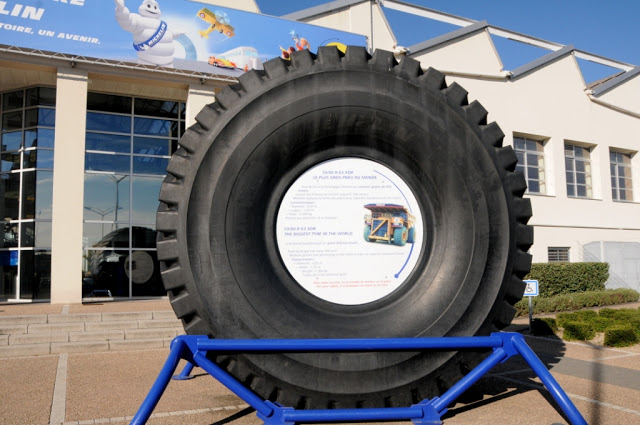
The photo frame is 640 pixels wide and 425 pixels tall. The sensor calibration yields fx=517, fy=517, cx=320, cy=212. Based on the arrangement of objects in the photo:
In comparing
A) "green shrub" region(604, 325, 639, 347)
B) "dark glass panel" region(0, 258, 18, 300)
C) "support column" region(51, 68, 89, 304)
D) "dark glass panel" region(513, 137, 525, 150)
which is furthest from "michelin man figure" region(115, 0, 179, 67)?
"dark glass panel" region(513, 137, 525, 150)

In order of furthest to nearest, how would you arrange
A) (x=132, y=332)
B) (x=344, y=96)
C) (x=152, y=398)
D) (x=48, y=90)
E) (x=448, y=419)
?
(x=48, y=90) → (x=132, y=332) → (x=448, y=419) → (x=344, y=96) → (x=152, y=398)

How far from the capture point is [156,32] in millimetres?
15008

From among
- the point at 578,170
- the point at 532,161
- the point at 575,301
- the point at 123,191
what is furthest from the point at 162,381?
the point at 578,170

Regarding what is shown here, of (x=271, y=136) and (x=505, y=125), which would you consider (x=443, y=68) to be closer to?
(x=505, y=125)

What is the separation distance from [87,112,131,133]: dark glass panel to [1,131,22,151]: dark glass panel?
2319mm

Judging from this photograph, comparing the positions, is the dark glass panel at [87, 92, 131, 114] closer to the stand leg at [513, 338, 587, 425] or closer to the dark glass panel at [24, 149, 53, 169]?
the dark glass panel at [24, 149, 53, 169]

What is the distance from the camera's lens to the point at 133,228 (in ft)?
58.3

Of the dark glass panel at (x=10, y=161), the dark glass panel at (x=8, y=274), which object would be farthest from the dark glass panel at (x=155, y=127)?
the dark glass panel at (x=8, y=274)

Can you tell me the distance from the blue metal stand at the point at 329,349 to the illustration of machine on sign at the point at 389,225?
22.6 inches

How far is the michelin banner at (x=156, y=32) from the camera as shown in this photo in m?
13.7

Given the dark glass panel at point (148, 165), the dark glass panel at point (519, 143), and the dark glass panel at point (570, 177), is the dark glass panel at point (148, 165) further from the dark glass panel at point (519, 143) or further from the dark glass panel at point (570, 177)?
the dark glass panel at point (570, 177)

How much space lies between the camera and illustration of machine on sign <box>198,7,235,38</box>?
1566 centimetres

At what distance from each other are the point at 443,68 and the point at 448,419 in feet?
60.4

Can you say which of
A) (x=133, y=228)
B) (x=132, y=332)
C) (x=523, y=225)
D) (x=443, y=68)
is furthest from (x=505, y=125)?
(x=523, y=225)
